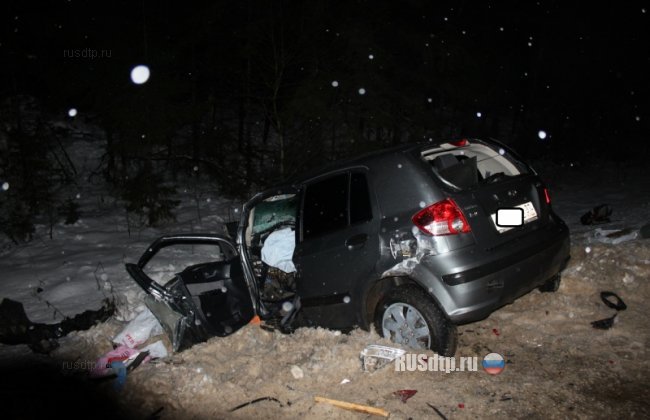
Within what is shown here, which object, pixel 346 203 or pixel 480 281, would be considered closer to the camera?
pixel 480 281

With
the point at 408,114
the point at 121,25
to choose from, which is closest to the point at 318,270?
the point at 408,114

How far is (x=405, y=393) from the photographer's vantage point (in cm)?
334

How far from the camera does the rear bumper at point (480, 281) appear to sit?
337cm

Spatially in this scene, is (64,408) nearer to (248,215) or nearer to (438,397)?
(248,215)

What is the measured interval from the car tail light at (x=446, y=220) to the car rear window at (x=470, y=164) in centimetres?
22

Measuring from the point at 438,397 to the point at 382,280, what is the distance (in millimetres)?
1022

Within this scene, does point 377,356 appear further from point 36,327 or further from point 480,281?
point 36,327

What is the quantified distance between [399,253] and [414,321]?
2.03 ft

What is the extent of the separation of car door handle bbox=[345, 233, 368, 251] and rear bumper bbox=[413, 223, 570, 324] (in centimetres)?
55

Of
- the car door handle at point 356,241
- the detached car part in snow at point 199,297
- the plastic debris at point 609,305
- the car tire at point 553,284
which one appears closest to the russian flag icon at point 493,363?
the plastic debris at point 609,305

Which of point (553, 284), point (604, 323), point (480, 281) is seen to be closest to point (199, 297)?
point (480, 281)

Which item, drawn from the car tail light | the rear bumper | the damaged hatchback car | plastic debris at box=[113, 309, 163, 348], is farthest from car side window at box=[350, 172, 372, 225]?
plastic debris at box=[113, 309, 163, 348]

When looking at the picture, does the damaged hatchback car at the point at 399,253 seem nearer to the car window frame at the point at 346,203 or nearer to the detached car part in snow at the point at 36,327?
the car window frame at the point at 346,203

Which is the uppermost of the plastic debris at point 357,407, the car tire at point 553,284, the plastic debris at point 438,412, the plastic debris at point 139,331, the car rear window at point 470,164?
the car rear window at point 470,164
